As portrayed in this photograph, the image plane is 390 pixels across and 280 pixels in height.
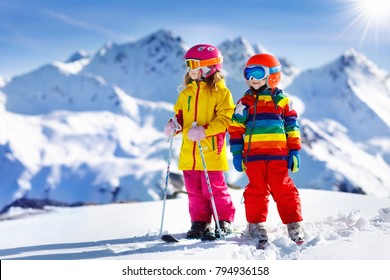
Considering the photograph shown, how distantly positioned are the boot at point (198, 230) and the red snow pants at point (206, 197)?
0.07m


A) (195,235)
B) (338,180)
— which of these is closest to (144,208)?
(195,235)

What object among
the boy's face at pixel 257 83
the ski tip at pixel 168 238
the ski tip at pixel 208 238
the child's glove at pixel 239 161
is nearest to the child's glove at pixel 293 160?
the child's glove at pixel 239 161

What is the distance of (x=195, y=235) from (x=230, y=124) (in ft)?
4.88

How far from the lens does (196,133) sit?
6.48 metres

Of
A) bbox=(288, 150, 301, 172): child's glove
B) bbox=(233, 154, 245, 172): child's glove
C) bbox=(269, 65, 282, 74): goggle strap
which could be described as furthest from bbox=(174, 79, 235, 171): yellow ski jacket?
bbox=(288, 150, 301, 172): child's glove

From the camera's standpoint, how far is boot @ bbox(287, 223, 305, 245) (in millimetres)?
5906

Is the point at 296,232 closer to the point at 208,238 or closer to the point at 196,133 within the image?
the point at 208,238

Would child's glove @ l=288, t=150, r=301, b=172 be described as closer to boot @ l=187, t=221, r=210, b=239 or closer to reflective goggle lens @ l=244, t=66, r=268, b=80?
reflective goggle lens @ l=244, t=66, r=268, b=80

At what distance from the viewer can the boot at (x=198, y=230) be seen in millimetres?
6586

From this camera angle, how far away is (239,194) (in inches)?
413

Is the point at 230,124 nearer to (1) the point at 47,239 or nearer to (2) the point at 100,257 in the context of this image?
(2) the point at 100,257

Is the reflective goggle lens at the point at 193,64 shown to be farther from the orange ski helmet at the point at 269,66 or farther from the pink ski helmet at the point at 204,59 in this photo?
the orange ski helmet at the point at 269,66

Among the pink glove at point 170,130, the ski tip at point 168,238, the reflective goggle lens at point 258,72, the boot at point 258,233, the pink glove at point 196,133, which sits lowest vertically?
the ski tip at point 168,238

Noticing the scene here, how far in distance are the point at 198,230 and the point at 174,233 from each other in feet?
1.57
